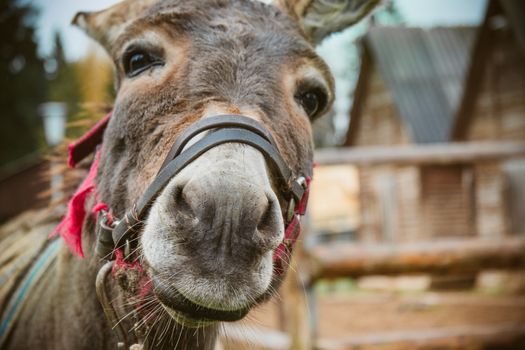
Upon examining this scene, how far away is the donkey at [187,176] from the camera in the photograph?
3.97 feet

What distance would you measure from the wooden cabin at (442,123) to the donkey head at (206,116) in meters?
3.21

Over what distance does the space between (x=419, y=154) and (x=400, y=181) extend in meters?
10.2

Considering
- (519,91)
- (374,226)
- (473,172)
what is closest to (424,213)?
(473,172)

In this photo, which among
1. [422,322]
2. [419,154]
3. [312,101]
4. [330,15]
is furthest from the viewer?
[422,322]

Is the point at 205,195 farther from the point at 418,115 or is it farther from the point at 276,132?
the point at 418,115

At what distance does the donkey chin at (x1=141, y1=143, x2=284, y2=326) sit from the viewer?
1191 mm

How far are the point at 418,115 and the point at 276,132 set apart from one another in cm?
1312

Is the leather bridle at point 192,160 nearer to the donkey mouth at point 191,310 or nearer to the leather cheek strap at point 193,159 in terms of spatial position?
the leather cheek strap at point 193,159

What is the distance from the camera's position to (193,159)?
1300 millimetres

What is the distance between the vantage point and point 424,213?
457 inches

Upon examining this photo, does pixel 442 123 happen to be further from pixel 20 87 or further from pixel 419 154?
pixel 20 87

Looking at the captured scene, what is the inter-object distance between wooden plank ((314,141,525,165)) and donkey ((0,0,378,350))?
2.47 metres

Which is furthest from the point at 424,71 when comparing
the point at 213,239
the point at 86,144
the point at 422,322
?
the point at 213,239

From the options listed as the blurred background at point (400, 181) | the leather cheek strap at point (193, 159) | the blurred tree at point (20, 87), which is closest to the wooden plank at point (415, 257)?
the blurred background at point (400, 181)
